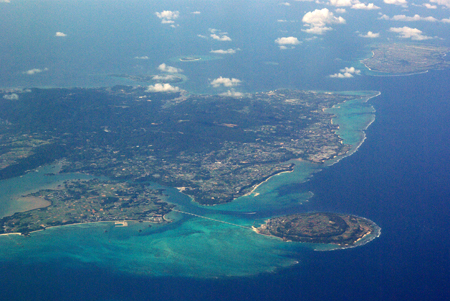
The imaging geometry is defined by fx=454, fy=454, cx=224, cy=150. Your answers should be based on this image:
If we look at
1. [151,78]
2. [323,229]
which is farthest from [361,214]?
[151,78]

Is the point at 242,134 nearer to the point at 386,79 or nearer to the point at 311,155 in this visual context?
the point at 311,155

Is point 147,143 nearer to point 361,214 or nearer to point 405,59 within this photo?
point 361,214

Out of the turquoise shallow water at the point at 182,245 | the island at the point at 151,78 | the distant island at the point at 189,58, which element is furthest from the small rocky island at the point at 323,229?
the distant island at the point at 189,58

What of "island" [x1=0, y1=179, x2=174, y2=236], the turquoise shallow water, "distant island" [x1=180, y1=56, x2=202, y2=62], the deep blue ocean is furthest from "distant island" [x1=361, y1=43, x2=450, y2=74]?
"island" [x1=0, y1=179, x2=174, y2=236]

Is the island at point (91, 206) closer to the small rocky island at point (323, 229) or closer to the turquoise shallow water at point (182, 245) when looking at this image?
the turquoise shallow water at point (182, 245)

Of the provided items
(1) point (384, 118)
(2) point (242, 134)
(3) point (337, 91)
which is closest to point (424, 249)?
(2) point (242, 134)
